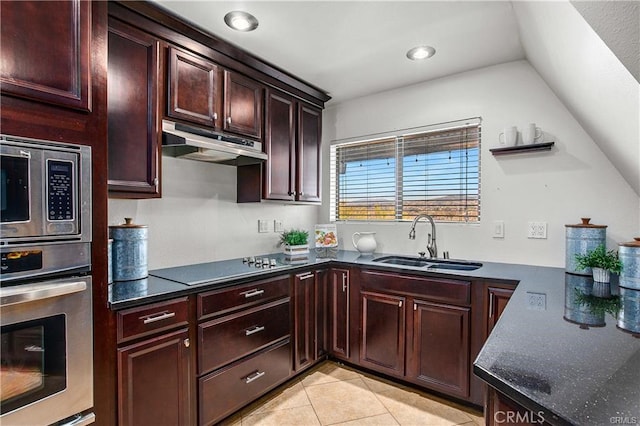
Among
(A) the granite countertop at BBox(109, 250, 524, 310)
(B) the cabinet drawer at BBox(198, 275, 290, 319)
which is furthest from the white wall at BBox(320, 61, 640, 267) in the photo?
(B) the cabinet drawer at BBox(198, 275, 290, 319)

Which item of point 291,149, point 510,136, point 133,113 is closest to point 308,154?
point 291,149

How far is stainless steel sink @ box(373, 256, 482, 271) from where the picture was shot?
2.51 meters

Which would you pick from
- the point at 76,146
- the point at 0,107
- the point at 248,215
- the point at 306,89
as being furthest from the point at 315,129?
the point at 0,107

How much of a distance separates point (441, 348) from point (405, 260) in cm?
82

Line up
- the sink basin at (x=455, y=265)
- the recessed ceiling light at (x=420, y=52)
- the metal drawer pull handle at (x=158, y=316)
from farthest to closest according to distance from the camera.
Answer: the sink basin at (x=455, y=265), the recessed ceiling light at (x=420, y=52), the metal drawer pull handle at (x=158, y=316)

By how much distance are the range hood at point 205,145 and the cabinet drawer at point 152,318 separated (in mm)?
899

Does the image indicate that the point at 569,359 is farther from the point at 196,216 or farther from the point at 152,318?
the point at 196,216

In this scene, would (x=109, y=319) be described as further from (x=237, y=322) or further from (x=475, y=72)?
(x=475, y=72)

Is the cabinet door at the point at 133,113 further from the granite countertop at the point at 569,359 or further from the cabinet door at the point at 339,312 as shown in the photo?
the granite countertop at the point at 569,359

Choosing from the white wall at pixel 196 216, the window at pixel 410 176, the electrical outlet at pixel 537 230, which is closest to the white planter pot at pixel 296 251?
the white wall at pixel 196 216

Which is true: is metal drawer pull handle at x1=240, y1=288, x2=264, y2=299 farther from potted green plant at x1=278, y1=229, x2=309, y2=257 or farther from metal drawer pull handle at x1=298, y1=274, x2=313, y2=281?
potted green plant at x1=278, y1=229, x2=309, y2=257

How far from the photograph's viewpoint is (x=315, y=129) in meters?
3.05

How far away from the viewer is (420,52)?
2295mm

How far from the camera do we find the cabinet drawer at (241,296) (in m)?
1.80
